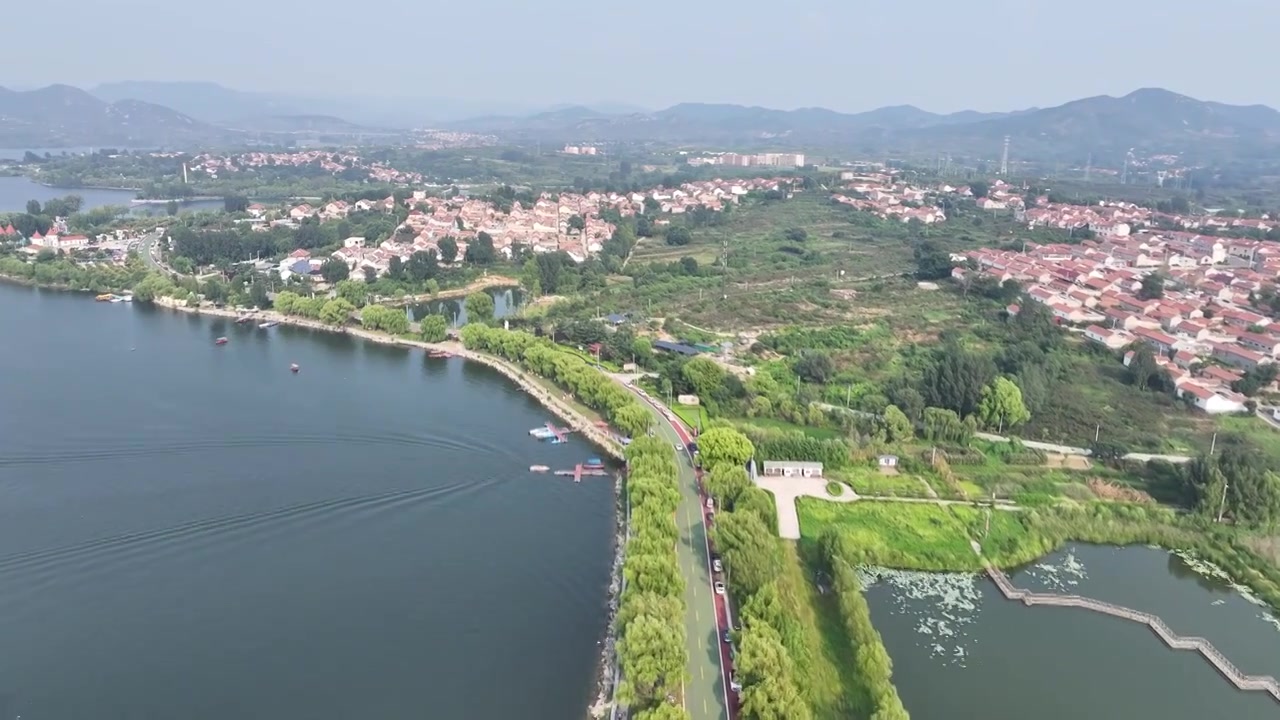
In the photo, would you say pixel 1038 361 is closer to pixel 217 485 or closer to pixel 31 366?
pixel 217 485

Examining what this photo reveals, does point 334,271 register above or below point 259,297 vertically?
above

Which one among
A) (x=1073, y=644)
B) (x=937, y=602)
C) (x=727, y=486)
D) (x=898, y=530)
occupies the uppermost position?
(x=727, y=486)

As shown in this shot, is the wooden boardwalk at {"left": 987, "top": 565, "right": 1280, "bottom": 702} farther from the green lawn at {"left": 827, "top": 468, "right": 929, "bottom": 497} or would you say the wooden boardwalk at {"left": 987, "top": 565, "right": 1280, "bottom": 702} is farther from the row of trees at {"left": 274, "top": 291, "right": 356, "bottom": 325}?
the row of trees at {"left": 274, "top": 291, "right": 356, "bottom": 325}

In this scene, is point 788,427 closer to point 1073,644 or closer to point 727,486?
point 727,486

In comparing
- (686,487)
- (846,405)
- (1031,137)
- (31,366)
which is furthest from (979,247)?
(1031,137)

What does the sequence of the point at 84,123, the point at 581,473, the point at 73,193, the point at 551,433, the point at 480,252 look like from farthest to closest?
the point at 84,123
the point at 73,193
the point at 480,252
the point at 551,433
the point at 581,473

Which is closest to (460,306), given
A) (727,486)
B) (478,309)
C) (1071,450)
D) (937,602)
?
(478,309)

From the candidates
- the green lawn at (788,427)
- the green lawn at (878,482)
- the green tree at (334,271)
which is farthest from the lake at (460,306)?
the green lawn at (878,482)

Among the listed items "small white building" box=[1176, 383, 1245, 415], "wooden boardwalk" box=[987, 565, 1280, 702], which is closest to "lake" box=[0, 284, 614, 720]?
"wooden boardwalk" box=[987, 565, 1280, 702]
